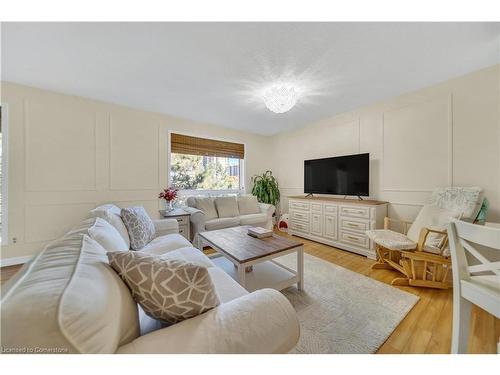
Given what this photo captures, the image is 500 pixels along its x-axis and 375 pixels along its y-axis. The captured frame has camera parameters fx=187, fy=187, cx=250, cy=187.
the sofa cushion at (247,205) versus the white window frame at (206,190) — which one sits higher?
the white window frame at (206,190)

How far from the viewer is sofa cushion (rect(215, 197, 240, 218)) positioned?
359 centimetres

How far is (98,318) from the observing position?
523 millimetres

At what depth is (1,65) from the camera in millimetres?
2029

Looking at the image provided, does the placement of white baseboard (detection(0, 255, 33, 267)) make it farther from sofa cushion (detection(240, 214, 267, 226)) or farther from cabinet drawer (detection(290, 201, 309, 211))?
cabinet drawer (detection(290, 201, 309, 211))

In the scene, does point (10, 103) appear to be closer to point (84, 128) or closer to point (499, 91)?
point (84, 128)

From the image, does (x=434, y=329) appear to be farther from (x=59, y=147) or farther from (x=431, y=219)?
(x=59, y=147)

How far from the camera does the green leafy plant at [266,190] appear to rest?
Result: 4555 mm

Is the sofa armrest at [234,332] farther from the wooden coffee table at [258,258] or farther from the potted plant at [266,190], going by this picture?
the potted plant at [266,190]

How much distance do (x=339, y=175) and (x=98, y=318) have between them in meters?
3.53

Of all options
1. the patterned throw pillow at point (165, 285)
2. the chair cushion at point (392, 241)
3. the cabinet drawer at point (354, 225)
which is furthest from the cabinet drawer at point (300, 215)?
the patterned throw pillow at point (165, 285)

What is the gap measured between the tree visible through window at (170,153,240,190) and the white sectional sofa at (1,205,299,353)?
3.06 m

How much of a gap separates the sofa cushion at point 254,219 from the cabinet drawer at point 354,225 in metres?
1.41
